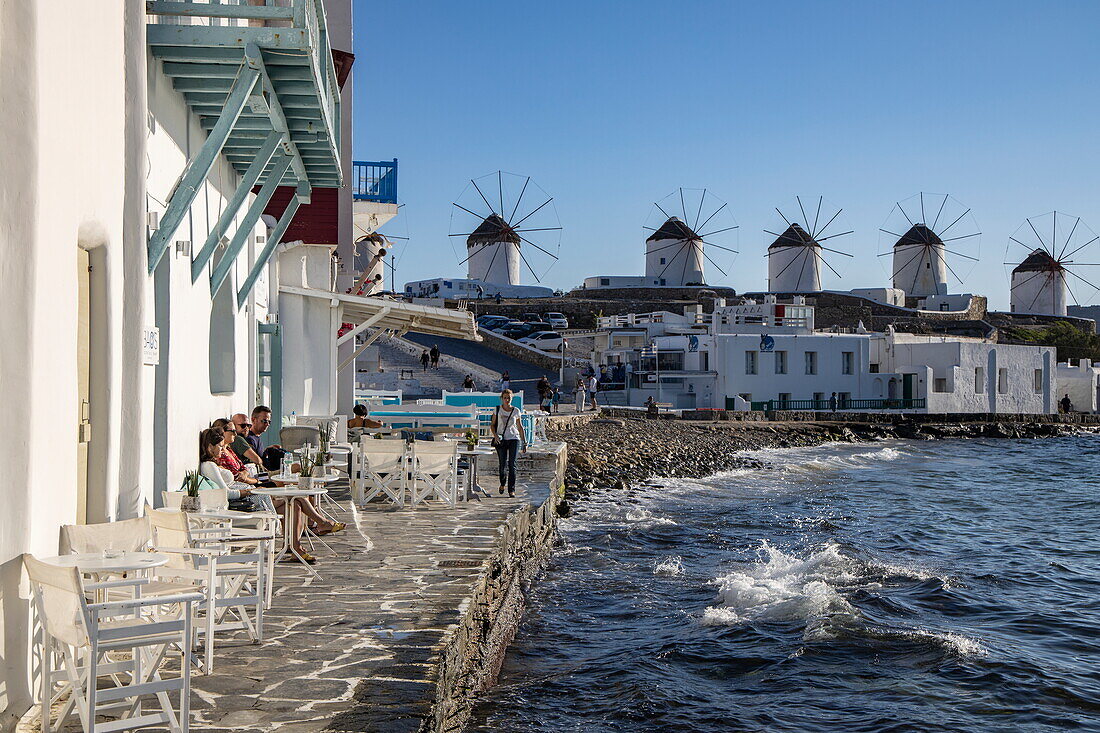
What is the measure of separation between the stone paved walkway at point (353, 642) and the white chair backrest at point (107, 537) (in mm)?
735

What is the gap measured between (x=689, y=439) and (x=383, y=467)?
21.1 metres

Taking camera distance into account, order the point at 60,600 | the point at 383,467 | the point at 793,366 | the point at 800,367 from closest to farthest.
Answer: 1. the point at 60,600
2. the point at 383,467
3. the point at 793,366
4. the point at 800,367

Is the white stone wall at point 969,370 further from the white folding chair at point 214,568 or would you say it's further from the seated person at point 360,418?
the white folding chair at point 214,568

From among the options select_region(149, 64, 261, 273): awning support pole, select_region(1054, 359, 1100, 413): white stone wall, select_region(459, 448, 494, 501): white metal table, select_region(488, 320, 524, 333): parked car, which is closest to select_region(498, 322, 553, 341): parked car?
select_region(488, 320, 524, 333): parked car

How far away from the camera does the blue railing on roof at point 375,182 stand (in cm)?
2022

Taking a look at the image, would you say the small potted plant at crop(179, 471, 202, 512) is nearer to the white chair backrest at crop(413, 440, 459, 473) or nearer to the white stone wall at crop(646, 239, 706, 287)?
the white chair backrest at crop(413, 440, 459, 473)

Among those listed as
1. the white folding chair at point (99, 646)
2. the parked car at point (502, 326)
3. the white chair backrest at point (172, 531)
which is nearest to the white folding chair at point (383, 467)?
the white chair backrest at point (172, 531)

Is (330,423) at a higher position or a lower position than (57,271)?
lower

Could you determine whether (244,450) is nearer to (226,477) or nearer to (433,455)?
(226,477)

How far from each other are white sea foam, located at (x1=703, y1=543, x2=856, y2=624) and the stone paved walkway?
2.57 metres

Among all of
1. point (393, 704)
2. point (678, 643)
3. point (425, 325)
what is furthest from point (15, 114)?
point (425, 325)

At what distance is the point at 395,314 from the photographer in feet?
55.6

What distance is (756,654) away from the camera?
8.38 meters

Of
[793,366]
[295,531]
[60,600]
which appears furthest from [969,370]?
[60,600]
